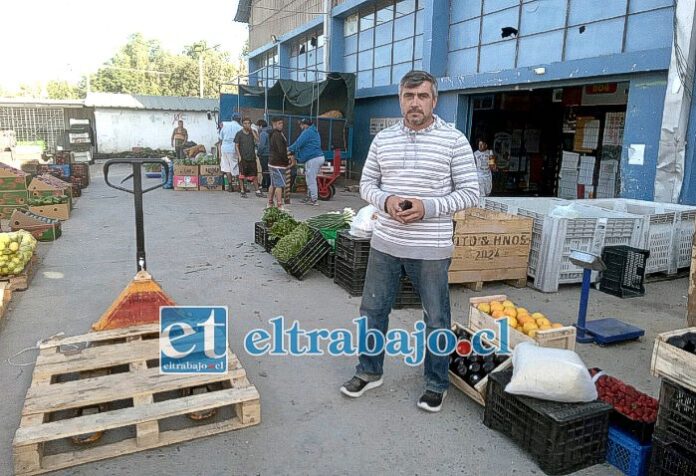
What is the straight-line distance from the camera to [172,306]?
402 cm

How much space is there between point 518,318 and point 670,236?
419 cm

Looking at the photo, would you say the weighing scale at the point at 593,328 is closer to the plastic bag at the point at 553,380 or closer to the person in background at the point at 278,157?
the plastic bag at the point at 553,380

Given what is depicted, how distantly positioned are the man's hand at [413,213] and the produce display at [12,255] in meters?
4.58

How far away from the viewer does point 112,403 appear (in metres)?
3.40

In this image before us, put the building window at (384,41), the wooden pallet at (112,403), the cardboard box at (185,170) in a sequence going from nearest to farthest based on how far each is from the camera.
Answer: the wooden pallet at (112,403) → the building window at (384,41) → the cardboard box at (185,170)

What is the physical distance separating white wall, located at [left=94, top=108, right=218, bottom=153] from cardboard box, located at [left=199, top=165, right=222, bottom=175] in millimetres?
15244

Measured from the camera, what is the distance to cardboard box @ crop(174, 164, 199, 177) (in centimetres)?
1492

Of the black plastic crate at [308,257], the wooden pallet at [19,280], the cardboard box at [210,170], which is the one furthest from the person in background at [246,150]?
the wooden pallet at [19,280]

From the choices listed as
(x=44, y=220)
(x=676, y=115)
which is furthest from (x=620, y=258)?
(x=44, y=220)

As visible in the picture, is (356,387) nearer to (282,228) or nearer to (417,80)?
(417,80)

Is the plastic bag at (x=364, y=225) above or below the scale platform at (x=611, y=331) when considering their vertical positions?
above

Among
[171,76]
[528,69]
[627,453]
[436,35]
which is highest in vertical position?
[171,76]

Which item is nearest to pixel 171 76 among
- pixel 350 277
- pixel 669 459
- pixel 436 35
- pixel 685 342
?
pixel 436 35

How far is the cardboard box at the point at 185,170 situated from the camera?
14.9 m
